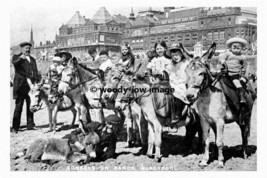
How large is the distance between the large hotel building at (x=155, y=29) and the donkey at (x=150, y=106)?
931mm

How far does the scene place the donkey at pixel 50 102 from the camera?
760cm

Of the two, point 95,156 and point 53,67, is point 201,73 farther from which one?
point 53,67

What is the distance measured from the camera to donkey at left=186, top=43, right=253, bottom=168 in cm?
621

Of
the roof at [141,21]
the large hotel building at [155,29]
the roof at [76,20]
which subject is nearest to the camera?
the large hotel building at [155,29]

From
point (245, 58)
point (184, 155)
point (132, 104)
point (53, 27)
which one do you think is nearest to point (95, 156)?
point (132, 104)

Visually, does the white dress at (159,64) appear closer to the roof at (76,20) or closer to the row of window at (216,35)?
the row of window at (216,35)

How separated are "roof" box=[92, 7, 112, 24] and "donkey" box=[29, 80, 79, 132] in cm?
183

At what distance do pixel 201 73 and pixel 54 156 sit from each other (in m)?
3.49

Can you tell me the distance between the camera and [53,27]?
780 cm

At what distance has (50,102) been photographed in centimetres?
764

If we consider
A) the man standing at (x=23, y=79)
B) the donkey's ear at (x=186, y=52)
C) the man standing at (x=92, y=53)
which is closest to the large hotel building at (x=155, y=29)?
the man standing at (x=92, y=53)

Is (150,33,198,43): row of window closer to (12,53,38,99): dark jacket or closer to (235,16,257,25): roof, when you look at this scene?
(235,16,257,25): roof

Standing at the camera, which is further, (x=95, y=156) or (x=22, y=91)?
(x=22, y=91)

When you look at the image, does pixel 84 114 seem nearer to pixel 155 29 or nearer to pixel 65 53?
pixel 65 53
